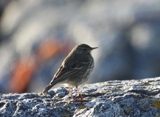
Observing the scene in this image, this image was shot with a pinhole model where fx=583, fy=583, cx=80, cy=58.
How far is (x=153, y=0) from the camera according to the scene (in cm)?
1880

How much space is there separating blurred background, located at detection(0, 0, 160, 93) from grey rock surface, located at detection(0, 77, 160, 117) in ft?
20.3

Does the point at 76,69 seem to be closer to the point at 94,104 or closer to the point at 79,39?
the point at 94,104

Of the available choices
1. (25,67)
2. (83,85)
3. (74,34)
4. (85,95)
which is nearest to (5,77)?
(25,67)

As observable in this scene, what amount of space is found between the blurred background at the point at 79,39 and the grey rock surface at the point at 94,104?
244 inches

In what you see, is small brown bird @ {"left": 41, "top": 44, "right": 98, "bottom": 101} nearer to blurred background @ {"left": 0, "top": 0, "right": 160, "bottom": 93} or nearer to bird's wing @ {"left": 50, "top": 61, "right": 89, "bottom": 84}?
bird's wing @ {"left": 50, "top": 61, "right": 89, "bottom": 84}

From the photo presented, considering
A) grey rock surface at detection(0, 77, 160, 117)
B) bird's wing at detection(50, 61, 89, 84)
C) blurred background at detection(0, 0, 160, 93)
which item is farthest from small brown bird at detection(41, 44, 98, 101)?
blurred background at detection(0, 0, 160, 93)

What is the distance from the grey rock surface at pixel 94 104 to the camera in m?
8.28

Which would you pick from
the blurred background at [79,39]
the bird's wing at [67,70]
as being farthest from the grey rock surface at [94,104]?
the blurred background at [79,39]

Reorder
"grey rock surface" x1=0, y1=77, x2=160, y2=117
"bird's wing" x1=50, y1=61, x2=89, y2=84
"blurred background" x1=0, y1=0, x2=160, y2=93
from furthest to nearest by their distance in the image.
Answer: "blurred background" x1=0, y1=0, x2=160, y2=93, "bird's wing" x1=50, y1=61, x2=89, y2=84, "grey rock surface" x1=0, y1=77, x2=160, y2=117

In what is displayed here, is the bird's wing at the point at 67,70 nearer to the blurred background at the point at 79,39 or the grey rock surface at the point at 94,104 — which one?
the grey rock surface at the point at 94,104

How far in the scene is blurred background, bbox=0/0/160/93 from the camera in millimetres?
15992

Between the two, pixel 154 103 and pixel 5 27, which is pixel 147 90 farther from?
pixel 5 27

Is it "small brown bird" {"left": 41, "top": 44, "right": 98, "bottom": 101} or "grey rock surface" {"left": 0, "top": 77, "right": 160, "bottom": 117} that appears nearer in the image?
"grey rock surface" {"left": 0, "top": 77, "right": 160, "bottom": 117}

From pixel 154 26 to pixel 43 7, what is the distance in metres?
5.69
